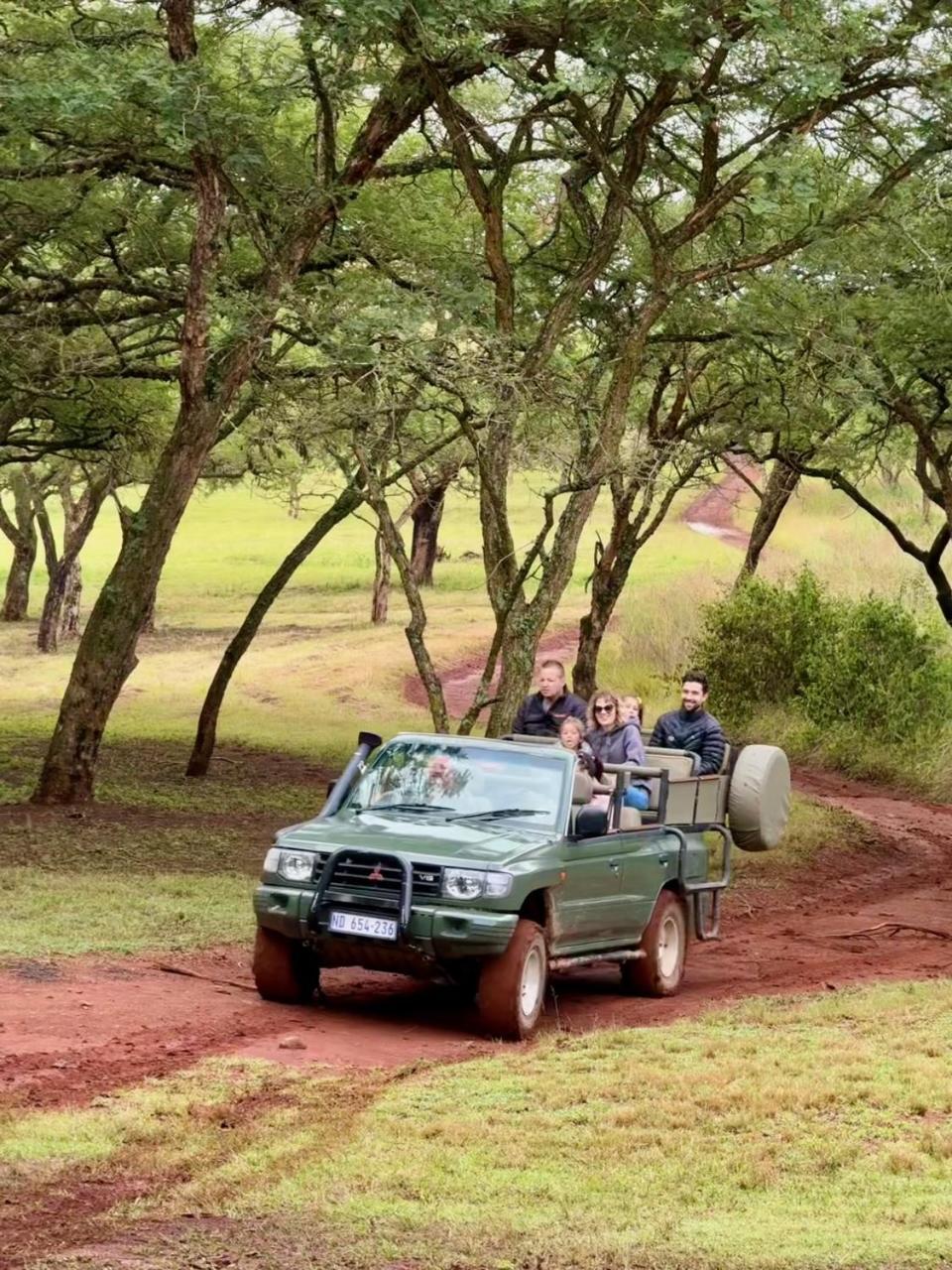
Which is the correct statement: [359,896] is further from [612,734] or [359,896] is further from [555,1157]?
[612,734]

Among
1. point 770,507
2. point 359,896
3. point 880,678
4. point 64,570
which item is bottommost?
point 359,896

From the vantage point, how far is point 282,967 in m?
10.7

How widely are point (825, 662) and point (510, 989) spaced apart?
19.0 meters

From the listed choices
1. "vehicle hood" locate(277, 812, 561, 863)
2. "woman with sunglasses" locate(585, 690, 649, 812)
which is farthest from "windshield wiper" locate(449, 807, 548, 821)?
"woman with sunglasses" locate(585, 690, 649, 812)

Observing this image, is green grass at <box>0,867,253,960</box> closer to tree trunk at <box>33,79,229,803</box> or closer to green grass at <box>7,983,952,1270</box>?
tree trunk at <box>33,79,229,803</box>

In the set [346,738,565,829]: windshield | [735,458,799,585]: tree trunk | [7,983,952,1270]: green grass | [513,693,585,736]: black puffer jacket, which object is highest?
[735,458,799,585]: tree trunk

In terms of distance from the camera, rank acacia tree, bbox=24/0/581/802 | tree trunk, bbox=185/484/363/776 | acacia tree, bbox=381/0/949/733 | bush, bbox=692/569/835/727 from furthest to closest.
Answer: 1. bush, bbox=692/569/835/727
2. tree trunk, bbox=185/484/363/776
3. acacia tree, bbox=24/0/581/802
4. acacia tree, bbox=381/0/949/733

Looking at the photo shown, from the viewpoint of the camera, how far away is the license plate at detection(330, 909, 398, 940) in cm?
1023

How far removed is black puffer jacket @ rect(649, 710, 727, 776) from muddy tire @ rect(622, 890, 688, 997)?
1847mm

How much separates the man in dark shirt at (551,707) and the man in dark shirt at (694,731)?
986 mm

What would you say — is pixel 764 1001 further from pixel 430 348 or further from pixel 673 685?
pixel 673 685

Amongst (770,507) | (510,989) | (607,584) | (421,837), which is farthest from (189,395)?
(770,507)

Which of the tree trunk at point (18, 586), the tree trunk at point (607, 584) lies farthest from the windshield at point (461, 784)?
the tree trunk at point (18, 586)

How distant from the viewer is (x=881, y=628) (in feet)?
94.0
